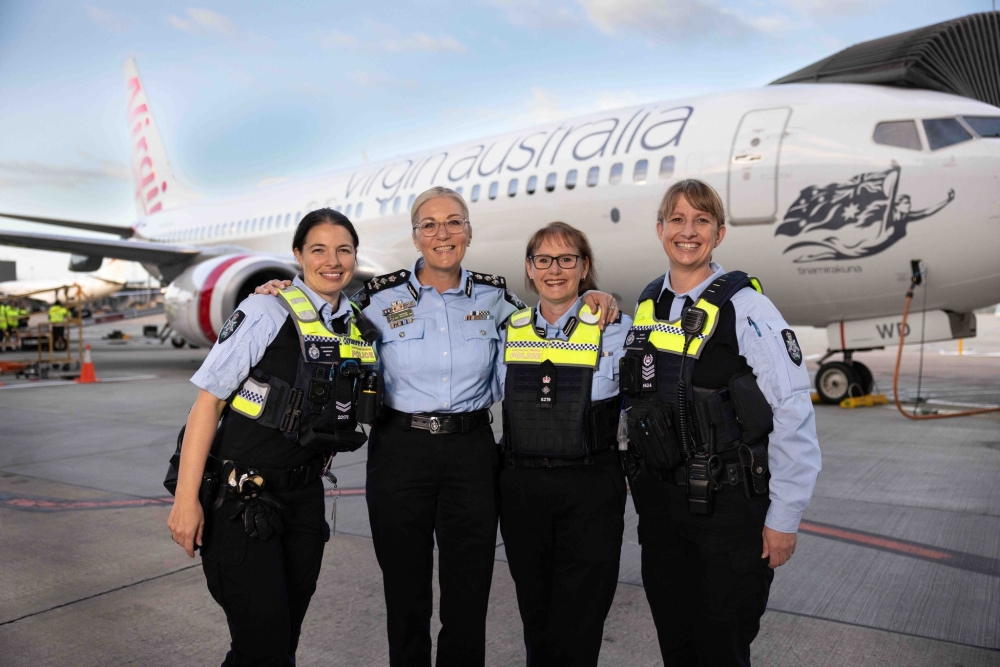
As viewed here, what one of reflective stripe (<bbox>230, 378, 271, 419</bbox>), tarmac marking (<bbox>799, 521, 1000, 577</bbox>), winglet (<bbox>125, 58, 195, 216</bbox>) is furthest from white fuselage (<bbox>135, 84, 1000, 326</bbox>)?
winglet (<bbox>125, 58, 195, 216</bbox>)

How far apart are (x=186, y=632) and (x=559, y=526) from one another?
5.50 feet

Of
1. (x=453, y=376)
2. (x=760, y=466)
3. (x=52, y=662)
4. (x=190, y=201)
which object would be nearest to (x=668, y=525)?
(x=760, y=466)

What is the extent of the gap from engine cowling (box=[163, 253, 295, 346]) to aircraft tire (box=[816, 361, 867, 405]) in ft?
24.6

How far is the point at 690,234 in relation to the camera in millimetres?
2229

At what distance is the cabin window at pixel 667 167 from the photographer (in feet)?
26.8

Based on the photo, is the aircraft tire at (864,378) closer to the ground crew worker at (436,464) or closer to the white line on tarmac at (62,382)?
the ground crew worker at (436,464)

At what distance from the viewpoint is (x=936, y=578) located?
11.3 feet

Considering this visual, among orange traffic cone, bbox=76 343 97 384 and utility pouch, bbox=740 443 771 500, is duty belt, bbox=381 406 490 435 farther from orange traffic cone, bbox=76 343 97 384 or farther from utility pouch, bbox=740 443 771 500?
orange traffic cone, bbox=76 343 97 384

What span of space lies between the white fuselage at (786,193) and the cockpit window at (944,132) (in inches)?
2.7

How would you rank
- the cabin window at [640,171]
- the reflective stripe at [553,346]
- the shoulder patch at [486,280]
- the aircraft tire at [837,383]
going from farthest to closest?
the aircraft tire at [837,383]
the cabin window at [640,171]
the shoulder patch at [486,280]
the reflective stripe at [553,346]

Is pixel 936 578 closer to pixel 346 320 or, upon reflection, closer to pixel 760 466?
pixel 760 466

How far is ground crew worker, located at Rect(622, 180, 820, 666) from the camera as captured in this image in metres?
2.06

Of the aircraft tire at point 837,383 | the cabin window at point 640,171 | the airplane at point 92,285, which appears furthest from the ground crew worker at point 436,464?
the airplane at point 92,285

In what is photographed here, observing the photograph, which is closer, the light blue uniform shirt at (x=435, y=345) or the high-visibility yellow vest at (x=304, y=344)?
the high-visibility yellow vest at (x=304, y=344)
